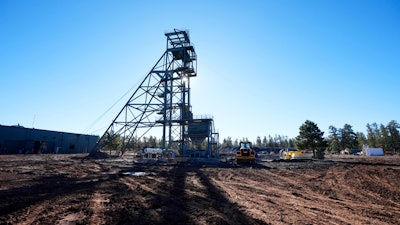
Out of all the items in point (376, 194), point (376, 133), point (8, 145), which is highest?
point (376, 133)

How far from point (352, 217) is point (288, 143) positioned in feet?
388

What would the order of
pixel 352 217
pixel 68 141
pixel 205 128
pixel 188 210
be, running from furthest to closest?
pixel 68 141 → pixel 205 128 → pixel 188 210 → pixel 352 217

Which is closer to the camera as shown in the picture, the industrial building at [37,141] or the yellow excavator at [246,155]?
the yellow excavator at [246,155]

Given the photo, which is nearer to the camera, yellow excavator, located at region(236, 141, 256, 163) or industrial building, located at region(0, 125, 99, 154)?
yellow excavator, located at region(236, 141, 256, 163)

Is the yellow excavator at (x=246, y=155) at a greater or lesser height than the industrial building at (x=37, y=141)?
lesser

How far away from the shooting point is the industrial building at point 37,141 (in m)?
40.9

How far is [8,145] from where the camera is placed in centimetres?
4103

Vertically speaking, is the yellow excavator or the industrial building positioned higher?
the industrial building

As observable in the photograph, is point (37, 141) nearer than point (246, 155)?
No

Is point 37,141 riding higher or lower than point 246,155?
higher

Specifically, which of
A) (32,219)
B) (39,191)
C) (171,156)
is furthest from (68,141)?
(32,219)

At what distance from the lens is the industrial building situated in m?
40.9

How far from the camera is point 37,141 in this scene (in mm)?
45219

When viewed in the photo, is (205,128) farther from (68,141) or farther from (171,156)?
(68,141)
